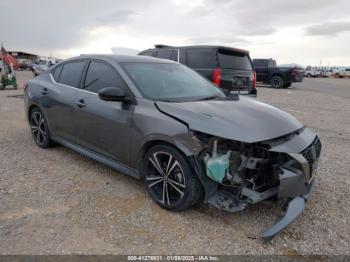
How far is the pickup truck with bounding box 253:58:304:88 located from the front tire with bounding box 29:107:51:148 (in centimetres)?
1667

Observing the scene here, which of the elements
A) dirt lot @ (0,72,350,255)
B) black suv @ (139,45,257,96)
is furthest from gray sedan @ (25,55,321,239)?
black suv @ (139,45,257,96)

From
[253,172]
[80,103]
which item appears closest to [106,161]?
[80,103]

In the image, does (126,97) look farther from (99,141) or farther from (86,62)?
(86,62)

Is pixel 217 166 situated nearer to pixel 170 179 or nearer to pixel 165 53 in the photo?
pixel 170 179

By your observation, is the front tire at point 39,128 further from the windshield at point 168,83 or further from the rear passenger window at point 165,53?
the rear passenger window at point 165,53

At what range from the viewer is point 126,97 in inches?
133

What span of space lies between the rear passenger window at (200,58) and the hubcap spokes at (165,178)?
16.3 feet

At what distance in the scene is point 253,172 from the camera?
112 inches

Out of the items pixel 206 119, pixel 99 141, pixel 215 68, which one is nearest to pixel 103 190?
pixel 99 141

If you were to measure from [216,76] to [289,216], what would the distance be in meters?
5.11

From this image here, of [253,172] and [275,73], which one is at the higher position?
[275,73]

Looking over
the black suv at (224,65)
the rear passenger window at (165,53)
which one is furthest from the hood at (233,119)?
the rear passenger window at (165,53)

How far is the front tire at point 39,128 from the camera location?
4980 mm

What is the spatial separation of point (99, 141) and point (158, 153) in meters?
1.06
